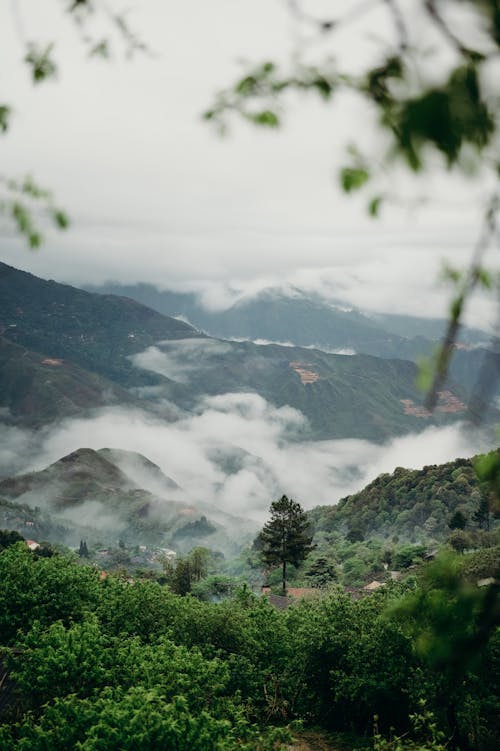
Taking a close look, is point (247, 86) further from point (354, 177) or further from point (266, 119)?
point (354, 177)

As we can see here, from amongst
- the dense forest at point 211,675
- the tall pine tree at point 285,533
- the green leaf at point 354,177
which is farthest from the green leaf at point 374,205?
the tall pine tree at point 285,533

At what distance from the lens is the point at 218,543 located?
194m

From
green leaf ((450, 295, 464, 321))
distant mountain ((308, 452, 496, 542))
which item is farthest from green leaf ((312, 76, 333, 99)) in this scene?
distant mountain ((308, 452, 496, 542))

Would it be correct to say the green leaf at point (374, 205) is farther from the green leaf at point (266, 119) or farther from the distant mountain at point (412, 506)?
the distant mountain at point (412, 506)

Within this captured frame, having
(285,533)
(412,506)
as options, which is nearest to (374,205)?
(285,533)

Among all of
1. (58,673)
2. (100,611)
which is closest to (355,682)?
(58,673)

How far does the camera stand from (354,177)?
2449 millimetres

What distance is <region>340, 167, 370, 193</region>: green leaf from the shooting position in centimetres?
243

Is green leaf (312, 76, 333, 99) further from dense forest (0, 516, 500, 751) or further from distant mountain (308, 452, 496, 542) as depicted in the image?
distant mountain (308, 452, 496, 542)

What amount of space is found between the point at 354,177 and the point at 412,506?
311 feet

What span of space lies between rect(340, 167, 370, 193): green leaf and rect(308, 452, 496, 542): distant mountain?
76.3m

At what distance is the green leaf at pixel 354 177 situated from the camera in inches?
95.7

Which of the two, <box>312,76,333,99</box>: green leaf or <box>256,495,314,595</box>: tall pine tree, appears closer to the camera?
<box>312,76,333,99</box>: green leaf

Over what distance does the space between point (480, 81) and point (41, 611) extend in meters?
23.0
